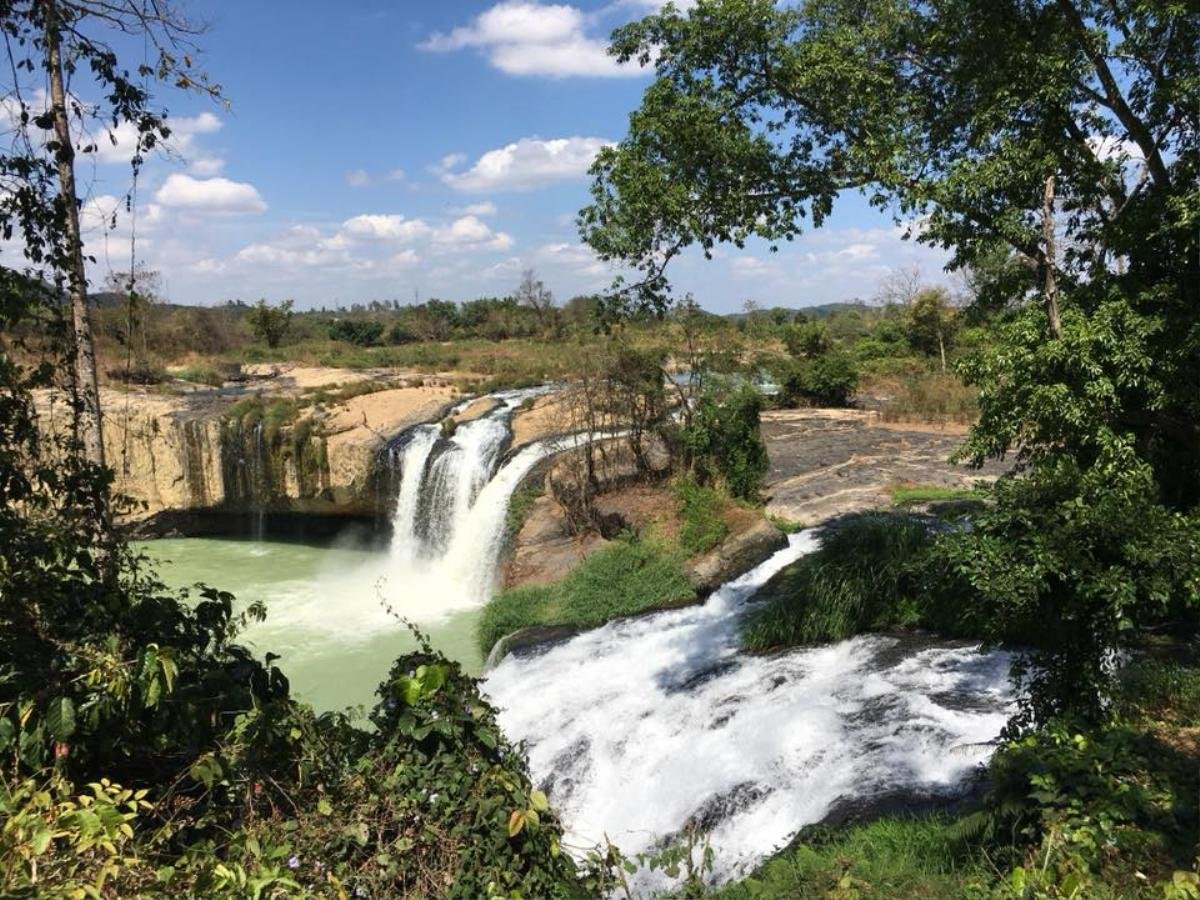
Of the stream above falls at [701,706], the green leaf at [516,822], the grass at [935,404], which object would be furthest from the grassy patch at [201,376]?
the green leaf at [516,822]

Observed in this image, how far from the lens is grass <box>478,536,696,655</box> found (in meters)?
10.6

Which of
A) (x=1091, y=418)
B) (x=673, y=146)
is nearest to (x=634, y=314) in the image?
(x=673, y=146)

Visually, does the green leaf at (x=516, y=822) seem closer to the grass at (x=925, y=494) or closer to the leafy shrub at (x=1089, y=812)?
the leafy shrub at (x=1089, y=812)

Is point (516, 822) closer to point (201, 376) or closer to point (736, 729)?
point (736, 729)

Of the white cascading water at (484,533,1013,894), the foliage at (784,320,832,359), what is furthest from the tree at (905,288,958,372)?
the white cascading water at (484,533,1013,894)

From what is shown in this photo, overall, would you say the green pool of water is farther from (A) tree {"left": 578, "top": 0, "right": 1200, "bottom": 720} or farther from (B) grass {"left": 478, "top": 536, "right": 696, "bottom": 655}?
(A) tree {"left": 578, "top": 0, "right": 1200, "bottom": 720}

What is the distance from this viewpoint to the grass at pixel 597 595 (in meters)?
10.6

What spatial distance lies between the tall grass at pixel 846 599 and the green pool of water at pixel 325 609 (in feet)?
13.6

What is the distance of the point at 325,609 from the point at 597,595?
554cm

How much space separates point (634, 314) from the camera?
816 centimetres

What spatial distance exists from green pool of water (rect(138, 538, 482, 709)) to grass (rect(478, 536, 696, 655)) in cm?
70

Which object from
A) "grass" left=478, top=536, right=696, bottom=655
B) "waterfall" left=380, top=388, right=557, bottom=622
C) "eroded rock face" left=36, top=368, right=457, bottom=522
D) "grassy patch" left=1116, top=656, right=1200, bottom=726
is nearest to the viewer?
"grassy patch" left=1116, top=656, right=1200, bottom=726

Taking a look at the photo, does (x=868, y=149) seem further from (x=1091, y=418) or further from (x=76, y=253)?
(x=76, y=253)

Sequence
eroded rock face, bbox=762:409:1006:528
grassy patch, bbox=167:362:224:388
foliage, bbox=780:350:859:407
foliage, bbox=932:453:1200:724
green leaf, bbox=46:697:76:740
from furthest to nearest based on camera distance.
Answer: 1. grassy patch, bbox=167:362:224:388
2. foliage, bbox=780:350:859:407
3. eroded rock face, bbox=762:409:1006:528
4. foliage, bbox=932:453:1200:724
5. green leaf, bbox=46:697:76:740
